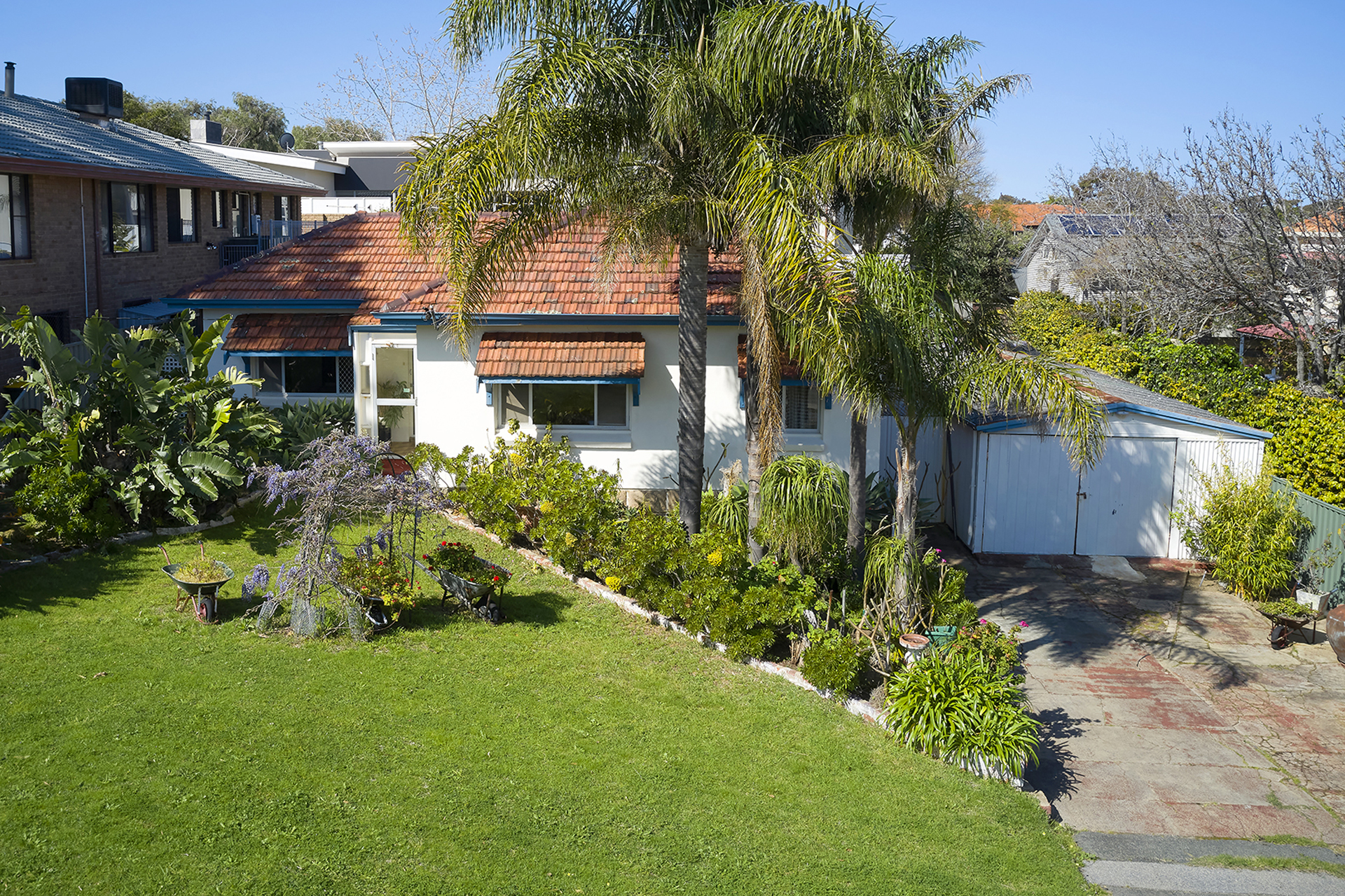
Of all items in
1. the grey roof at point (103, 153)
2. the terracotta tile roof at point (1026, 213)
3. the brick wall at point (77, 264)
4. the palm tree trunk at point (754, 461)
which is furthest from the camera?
the terracotta tile roof at point (1026, 213)

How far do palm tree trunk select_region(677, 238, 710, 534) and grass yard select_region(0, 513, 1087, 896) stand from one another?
2.39 m

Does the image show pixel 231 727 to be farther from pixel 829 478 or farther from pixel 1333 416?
pixel 1333 416

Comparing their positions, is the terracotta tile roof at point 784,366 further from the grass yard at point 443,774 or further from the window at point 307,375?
the window at point 307,375

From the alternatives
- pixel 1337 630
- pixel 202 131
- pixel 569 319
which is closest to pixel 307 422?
pixel 569 319

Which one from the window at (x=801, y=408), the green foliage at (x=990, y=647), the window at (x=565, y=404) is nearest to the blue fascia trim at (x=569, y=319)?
the window at (x=565, y=404)

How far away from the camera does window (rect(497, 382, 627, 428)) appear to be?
631 inches

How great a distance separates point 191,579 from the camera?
35.1 feet

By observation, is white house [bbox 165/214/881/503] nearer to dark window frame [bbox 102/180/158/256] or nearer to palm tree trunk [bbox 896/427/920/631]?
palm tree trunk [bbox 896/427/920/631]

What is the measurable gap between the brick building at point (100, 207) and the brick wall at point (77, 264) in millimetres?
24

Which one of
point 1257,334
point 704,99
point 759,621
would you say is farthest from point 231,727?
point 1257,334

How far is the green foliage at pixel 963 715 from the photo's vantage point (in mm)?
9195

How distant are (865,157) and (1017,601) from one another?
6652 millimetres

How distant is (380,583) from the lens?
10.9 m

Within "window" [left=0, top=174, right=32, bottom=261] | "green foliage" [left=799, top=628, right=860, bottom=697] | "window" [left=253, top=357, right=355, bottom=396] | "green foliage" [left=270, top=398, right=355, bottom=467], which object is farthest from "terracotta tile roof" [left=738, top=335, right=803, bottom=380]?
"window" [left=0, top=174, right=32, bottom=261]
